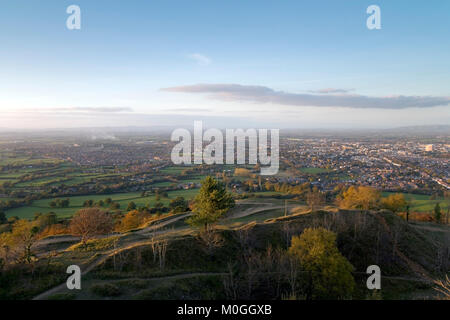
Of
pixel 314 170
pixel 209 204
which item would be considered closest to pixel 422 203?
pixel 314 170

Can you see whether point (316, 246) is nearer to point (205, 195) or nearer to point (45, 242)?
point (205, 195)

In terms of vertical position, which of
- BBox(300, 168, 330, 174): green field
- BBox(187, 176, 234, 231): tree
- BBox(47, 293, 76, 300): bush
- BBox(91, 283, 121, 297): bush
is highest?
BBox(187, 176, 234, 231): tree

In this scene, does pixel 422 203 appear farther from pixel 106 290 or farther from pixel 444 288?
pixel 106 290

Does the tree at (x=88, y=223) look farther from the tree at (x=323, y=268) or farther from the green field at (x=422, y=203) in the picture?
the green field at (x=422, y=203)

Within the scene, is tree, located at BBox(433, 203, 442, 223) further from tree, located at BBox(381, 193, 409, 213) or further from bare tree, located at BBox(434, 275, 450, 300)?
bare tree, located at BBox(434, 275, 450, 300)

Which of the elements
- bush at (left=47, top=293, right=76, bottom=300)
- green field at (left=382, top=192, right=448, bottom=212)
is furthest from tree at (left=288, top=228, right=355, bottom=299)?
green field at (left=382, top=192, right=448, bottom=212)
